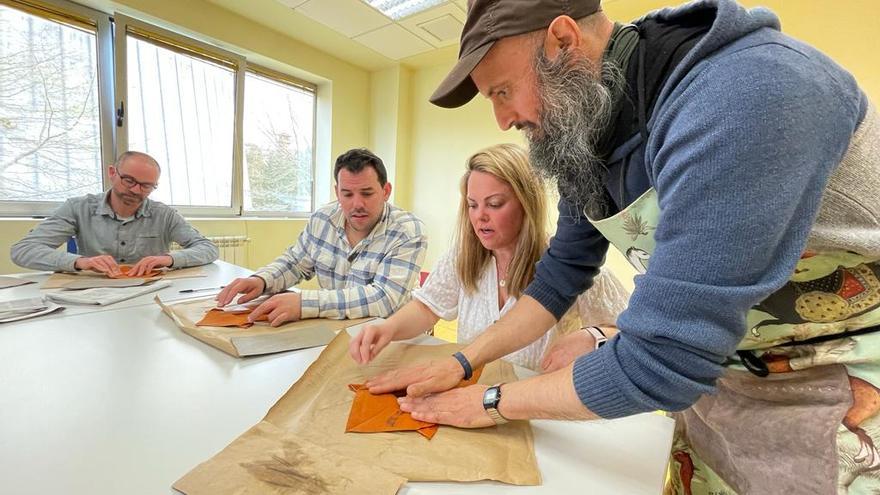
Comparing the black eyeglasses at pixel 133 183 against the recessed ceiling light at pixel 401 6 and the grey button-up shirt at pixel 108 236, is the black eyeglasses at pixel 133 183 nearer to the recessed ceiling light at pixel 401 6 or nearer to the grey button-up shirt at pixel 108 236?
the grey button-up shirt at pixel 108 236

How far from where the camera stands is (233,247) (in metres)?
3.00

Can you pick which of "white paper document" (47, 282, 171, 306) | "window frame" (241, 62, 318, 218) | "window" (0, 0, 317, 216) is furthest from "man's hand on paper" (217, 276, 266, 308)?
"window frame" (241, 62, 318, 218)

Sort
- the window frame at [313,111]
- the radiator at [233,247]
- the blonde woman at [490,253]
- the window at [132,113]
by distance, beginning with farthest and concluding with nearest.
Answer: the window frame at [313,111] → the radiator at [233,247] → the window at [132,113] → the blonde woman at [490,253]

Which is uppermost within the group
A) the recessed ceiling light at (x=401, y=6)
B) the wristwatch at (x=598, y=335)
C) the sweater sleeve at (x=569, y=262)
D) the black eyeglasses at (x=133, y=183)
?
the recessed ceiling light at (x=401, y=6)

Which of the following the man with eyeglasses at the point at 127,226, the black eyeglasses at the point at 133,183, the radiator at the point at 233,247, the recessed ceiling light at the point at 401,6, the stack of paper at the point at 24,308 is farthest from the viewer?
the radiator at the point at 233,247

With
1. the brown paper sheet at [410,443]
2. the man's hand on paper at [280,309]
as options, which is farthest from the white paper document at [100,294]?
the brown paper sheet at [410,443]

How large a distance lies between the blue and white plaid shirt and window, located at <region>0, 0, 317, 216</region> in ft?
6.29

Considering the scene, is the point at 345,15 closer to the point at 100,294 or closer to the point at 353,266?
the point at 353,266

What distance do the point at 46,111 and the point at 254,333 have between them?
262 centimetres

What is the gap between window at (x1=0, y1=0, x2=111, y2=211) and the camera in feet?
7.18

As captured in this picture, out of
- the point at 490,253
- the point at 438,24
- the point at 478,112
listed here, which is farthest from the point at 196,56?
the point at 490,253

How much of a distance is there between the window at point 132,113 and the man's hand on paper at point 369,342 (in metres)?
2.78

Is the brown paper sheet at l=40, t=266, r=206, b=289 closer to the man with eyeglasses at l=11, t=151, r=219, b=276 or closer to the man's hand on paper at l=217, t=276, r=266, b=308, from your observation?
the man with eyeglasses at l=11, t=151, r=219, b=276

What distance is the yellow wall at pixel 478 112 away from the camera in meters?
2.09
